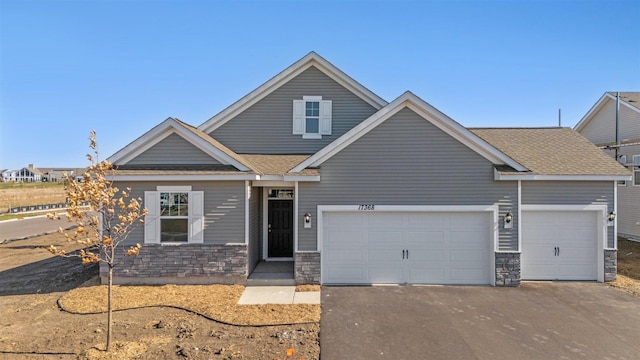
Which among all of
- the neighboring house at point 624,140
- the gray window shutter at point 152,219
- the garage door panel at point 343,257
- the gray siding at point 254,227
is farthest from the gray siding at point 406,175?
the neighboring house at point 624,140

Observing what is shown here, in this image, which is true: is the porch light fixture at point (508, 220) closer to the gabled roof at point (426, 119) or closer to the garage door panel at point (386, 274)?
the gabled roof at point (426, 119)

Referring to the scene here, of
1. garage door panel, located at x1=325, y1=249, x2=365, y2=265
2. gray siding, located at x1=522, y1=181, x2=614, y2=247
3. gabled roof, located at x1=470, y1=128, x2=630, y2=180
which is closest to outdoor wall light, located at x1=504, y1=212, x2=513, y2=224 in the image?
gray siding, located at x1=522, y1=181, x2=614, y2=247

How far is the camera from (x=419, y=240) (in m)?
9.56

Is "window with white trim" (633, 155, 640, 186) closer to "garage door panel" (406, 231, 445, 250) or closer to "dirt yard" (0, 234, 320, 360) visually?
"garage door panel" (406, 231, 445, 250)

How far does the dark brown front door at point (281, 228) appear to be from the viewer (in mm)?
11555

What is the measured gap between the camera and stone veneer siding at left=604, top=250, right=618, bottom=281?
956cm

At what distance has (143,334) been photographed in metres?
6.34

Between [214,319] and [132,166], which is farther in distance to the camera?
[132,166]

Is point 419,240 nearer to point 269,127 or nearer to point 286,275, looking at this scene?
point 286,275

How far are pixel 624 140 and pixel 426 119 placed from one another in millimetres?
14267

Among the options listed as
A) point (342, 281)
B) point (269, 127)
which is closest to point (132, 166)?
point (269, 127)

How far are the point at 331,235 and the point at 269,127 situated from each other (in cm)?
479

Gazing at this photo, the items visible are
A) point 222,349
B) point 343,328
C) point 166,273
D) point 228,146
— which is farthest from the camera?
point 228,146

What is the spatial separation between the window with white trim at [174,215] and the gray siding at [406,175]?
9.60 feet
